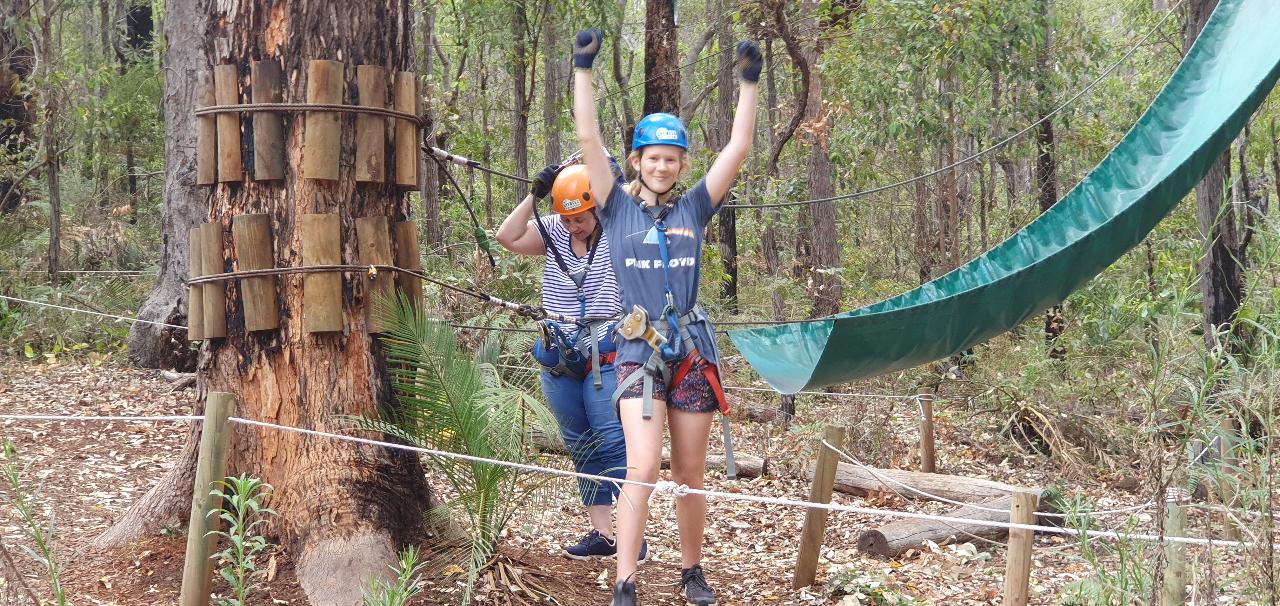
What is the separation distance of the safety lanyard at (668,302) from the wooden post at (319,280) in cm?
90

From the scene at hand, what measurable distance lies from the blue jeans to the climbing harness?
1.74 feet

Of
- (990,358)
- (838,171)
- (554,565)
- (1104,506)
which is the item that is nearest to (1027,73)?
(838,171)

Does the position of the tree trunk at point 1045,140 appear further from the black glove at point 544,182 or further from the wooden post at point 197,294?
the wooden post at point 197,294

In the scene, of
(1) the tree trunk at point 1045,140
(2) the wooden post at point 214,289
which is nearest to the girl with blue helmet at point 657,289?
(2) the wooden post at point 214,289

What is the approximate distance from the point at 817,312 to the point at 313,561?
5.31 m

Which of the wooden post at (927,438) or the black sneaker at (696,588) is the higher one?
the wooden post at (927,438)

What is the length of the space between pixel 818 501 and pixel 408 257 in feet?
4.97

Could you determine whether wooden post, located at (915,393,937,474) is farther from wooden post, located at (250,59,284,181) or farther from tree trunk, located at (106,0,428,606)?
wooden post, located at (250,59,284,181)

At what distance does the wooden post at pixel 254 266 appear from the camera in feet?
9.68

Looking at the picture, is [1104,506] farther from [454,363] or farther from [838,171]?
[838,171]

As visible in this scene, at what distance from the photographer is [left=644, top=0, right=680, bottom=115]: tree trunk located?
24.1ft

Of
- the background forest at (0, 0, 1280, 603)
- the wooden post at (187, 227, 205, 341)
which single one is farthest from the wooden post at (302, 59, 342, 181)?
the background forest at (0, 0, 1280, 603)

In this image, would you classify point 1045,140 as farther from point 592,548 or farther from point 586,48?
point 586,48

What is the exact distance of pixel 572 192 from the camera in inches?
135
